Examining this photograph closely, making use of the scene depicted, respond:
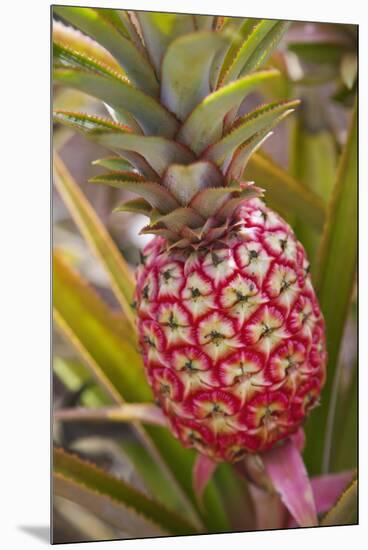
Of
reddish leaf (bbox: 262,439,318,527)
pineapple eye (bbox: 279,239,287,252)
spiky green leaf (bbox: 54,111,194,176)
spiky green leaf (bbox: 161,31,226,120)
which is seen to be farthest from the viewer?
reddish leaf (bbox: 262,439,318,527)

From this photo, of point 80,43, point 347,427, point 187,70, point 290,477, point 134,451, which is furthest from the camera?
point 347,427

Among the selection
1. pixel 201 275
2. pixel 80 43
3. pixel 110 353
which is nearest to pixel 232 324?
pixel 201 275

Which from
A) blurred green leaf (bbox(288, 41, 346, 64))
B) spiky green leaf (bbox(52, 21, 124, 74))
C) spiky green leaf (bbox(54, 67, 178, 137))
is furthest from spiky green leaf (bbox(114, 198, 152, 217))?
blurred green leaf (bbox(288, 41, 346, 64))

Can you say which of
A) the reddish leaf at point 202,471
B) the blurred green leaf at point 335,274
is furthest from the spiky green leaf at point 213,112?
the reddish leaf at point 202,471

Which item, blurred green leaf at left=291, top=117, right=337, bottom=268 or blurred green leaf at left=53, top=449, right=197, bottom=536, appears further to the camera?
blurred green leaf at left=291, top=117, right=337, bottom=268

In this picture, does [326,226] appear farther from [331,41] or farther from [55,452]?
[55,452]

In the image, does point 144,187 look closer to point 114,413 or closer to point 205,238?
point 205,238

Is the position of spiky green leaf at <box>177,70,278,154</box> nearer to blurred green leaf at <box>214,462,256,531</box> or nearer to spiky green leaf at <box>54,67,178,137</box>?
spiky green leaf at <box>54,67,178,137</box>
